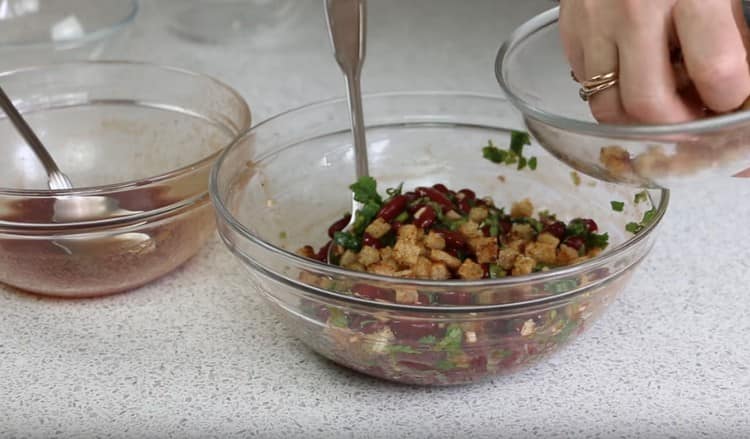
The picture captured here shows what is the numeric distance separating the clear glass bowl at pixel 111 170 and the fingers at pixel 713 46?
600mm

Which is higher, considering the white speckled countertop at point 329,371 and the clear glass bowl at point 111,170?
the clear glass bowl at point 111,170

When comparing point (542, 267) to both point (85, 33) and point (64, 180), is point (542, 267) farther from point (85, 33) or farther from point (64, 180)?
point (85, 33)

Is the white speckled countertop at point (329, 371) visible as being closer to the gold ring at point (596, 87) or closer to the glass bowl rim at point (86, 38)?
the gold ring at point (596, 87)

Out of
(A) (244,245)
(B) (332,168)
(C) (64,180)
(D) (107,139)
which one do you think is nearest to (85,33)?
(D) (107,139)

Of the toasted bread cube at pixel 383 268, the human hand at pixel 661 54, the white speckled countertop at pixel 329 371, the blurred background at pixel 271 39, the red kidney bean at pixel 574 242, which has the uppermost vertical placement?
the human hand at pixel 661 54

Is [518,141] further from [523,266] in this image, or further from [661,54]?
[661,54]

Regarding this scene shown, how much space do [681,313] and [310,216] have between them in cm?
49

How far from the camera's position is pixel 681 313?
1182 millimetres

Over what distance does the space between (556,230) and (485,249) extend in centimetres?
11

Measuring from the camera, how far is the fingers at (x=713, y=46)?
0.81m

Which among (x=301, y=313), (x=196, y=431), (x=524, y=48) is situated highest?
(x=524, y=48)

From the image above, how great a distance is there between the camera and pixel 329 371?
108cm

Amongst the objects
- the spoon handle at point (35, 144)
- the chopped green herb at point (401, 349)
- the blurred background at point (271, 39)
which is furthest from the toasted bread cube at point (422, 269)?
the blurred background at point (271, 39)

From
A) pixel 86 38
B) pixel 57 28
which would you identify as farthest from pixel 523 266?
pixel 57 28
